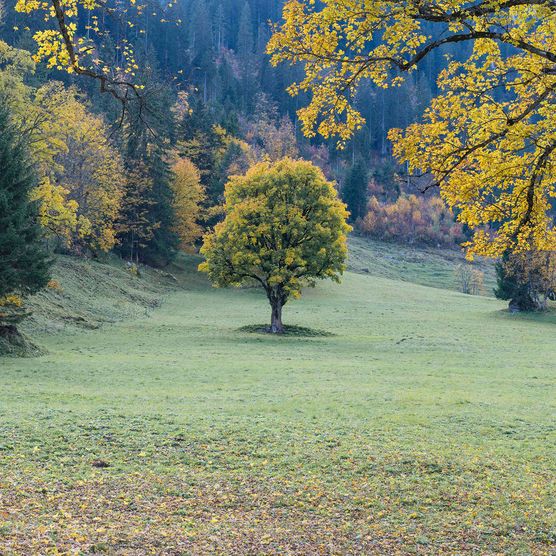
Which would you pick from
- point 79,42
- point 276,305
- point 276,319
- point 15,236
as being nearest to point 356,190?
point 276,305

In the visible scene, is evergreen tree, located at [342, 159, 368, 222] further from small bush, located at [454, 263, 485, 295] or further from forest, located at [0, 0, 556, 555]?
forest, located at [0, 0, 556, 555]

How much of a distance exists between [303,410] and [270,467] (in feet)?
17.9

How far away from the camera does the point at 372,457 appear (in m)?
11.2

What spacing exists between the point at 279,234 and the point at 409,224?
93049mm

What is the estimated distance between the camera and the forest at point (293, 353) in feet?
27.2

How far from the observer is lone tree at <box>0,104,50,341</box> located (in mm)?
25578

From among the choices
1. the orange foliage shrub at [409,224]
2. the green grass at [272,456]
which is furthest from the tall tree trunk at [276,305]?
the orange foliage shrub at [409,224]

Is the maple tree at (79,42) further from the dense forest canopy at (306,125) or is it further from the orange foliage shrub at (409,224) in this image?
the orange foliage shrub at (409,224)

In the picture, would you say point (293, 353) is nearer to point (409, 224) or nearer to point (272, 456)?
point (272, 456)

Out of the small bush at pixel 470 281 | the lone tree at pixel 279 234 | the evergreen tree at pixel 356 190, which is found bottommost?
the small bush at pixel 470 281

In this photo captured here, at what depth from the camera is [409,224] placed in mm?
126375

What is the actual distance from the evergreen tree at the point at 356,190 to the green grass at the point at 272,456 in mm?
94156

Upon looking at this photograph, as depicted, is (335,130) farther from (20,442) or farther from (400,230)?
(400,230)

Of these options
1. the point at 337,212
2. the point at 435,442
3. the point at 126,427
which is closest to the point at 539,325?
the point at 337,212
